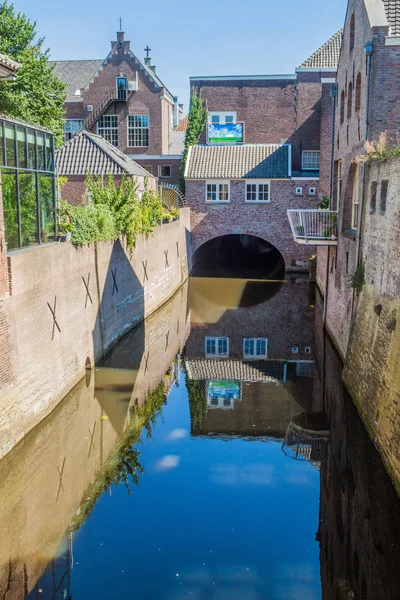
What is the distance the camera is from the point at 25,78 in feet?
103

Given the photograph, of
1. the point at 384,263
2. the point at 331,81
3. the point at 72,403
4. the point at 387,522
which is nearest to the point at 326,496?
the point at 387,522

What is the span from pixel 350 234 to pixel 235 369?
202 inches

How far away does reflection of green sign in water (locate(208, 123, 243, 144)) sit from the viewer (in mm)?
38781

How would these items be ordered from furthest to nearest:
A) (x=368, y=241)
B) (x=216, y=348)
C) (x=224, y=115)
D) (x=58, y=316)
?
(x=224, y=115) → (x=216, y=348) → (x=368, y=241) → (x=58, y=316)

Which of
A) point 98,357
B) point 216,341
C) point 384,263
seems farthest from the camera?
point 216,341

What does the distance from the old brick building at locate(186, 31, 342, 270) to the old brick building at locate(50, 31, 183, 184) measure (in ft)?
16.6

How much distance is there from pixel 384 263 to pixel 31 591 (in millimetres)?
9069

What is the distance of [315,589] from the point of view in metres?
8.09

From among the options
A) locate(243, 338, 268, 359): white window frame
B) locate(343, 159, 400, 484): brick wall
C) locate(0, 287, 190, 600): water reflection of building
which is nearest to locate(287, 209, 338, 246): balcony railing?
locate(243, 338, 268, 359): white window frame

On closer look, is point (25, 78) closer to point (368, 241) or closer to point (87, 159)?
point (87, 159)

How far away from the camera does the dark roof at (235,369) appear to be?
1755 centimetres

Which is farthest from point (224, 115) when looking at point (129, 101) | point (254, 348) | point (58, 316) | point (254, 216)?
point (58, 316)

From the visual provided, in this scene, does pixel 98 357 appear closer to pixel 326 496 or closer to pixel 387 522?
pixel 326 496

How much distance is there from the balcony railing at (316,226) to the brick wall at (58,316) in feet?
19.3
